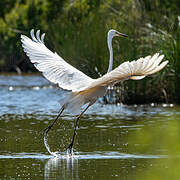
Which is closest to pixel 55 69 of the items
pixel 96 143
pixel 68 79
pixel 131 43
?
pixel 68 79

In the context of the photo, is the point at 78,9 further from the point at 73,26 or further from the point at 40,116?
the point at 40,116

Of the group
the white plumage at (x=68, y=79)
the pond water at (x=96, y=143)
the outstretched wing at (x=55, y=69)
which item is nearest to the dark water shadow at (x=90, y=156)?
the pond water at (x=96, y=143)

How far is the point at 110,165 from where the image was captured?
746 centimetres

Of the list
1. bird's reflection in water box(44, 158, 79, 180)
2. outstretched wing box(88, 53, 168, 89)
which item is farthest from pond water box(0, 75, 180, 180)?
outstretched wing box(88, 53, 168, 89)

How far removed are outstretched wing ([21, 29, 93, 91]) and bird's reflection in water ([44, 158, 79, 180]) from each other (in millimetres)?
1014

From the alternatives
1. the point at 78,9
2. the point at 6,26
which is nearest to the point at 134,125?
the point at 78,9

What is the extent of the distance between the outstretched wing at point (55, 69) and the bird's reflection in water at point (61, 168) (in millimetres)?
1014

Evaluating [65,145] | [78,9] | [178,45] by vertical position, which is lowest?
[65,145]

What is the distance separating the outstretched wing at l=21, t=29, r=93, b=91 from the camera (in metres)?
8.50

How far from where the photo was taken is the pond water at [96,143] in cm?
512

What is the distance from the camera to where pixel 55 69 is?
8758 millimetres

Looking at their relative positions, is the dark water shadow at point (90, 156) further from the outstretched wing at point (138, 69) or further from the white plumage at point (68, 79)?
the outstretched wing at point (138, 69)

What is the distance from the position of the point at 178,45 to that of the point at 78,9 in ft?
21.6

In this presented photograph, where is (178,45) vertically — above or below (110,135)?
above
